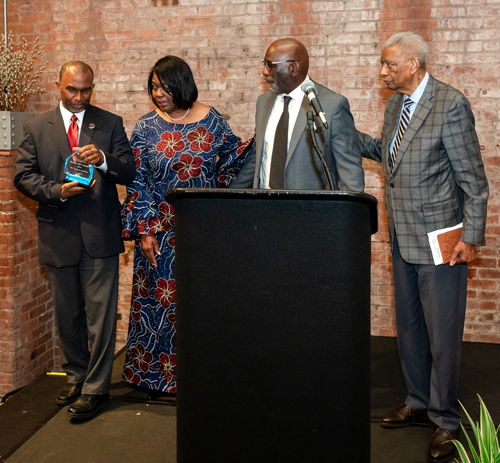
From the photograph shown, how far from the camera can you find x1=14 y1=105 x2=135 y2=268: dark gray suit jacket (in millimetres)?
2678

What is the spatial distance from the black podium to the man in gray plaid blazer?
1.08m

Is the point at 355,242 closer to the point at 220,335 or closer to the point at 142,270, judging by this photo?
the point at 220,335

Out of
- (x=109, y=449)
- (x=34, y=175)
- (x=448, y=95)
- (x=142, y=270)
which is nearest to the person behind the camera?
(x=448, y=95)

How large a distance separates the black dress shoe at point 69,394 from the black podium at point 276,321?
1693 millimetres

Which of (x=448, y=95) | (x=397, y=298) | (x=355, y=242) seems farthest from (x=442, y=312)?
(x=355, y=242)

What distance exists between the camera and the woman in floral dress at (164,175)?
8.79 ft

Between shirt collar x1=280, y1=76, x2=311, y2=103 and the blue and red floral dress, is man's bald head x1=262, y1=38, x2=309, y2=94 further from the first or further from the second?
the blue and red floral dress

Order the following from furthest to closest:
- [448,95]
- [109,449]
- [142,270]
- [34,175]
→ [142,270] < [34,175] < [109,449] < [448,95]

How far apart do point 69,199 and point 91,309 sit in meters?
0.56

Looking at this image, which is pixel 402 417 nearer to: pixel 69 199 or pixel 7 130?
pixel 69 199

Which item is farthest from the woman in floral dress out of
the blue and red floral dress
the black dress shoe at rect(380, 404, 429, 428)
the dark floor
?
the black dress shoe at rect(380, 404, 429, 428)

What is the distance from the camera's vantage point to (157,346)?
2889 millimetres

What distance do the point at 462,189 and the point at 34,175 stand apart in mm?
1939

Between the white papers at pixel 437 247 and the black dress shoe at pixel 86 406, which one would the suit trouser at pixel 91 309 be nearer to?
the black dress shoe at pixel 86 406
